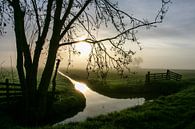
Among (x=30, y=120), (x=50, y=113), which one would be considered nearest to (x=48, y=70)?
(x=30, y=120)

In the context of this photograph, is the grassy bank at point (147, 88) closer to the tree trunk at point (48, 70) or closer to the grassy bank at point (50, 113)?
the grassy bank at point (50, 113)

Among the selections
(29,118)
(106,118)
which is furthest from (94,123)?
(29,118)

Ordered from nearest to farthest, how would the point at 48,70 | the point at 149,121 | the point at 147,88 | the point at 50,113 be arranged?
the point at 149,121, the point at 48,70, the point at 50,113, the point at 147,88

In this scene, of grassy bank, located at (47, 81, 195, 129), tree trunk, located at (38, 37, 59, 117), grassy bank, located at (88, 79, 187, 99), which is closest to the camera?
grassy bank, located at (47, 81, 195, 129)

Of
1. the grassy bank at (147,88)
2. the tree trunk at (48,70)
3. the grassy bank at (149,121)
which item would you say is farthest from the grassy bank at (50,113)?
the grassy bank at (147,88)

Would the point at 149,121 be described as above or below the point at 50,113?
above

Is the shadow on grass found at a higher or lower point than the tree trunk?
lower

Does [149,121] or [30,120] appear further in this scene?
[30,120]

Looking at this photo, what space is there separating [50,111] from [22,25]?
729 cm

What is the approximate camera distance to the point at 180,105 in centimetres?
2364

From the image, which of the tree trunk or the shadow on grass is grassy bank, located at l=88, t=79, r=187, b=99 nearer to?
the shadow on grass

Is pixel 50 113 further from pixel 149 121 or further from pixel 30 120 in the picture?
pixel 149 121

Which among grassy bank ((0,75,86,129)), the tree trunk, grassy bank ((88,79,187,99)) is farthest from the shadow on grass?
grassy bank ((88,79,187,99))

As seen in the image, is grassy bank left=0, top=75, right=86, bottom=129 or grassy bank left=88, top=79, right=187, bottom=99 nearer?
grassy bank left=0, top=75, right=86, bottom=129
